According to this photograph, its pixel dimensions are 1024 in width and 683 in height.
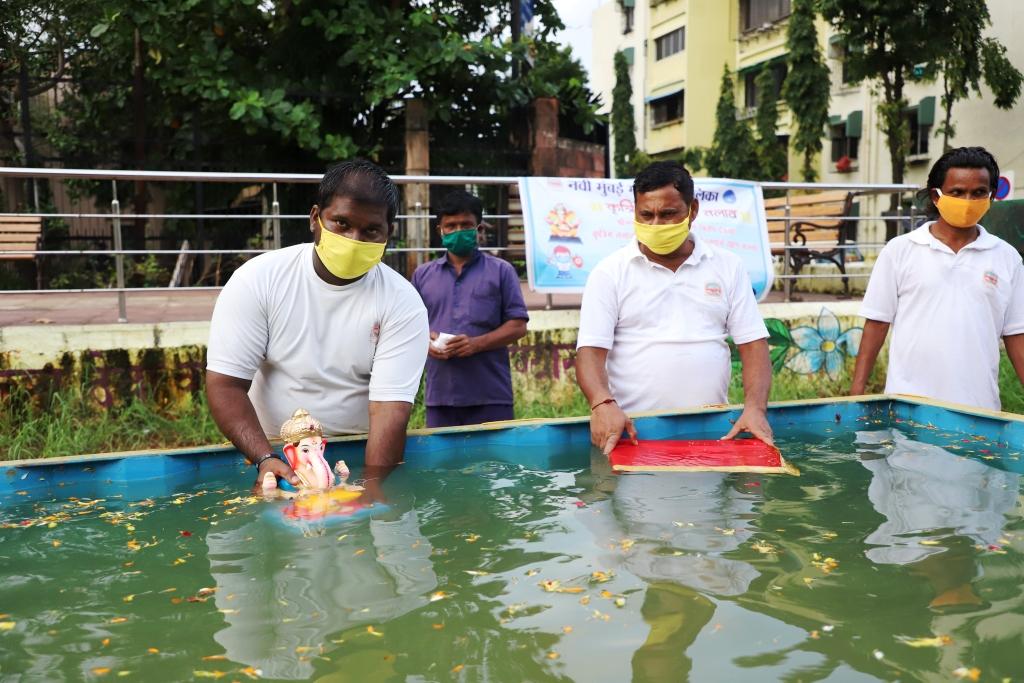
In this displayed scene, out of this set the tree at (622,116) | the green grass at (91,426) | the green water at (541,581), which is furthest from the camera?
the tree at (622,116)

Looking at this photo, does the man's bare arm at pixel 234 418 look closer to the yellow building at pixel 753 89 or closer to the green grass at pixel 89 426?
the green grass at pixel 89 426

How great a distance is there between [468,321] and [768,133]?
83.9 feet

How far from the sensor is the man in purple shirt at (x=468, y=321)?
4543 millimetres

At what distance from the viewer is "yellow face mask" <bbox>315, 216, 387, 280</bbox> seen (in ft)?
9.91

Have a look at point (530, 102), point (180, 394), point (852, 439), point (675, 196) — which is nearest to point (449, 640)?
point (675, 196)

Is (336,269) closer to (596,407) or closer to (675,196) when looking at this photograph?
(596,407)

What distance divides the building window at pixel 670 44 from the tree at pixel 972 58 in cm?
1753

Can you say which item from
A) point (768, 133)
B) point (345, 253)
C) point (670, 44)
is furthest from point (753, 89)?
point (345, 253)

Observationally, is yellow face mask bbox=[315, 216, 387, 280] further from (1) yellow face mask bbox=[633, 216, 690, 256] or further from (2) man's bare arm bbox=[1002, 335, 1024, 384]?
(2) man's bare arm bbox=[1002, 335, 1024, 384]

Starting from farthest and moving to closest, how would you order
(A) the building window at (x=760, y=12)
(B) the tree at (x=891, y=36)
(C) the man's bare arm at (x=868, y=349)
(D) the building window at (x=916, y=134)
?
(A) the building window at (x=760, y=12)
(D) the building window at (x=916, y=134)
(B) the tree at (x=891, y=36)
(C) the man's bare arm at (x=868, y=349)

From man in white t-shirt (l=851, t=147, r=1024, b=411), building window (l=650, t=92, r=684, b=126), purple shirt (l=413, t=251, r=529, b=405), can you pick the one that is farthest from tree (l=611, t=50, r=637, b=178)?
man in white t-shirt (l=851, t=147, r=1024, b=411)

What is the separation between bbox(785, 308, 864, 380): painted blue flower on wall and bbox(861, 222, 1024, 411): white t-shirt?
11.4 feet

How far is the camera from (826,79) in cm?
2253

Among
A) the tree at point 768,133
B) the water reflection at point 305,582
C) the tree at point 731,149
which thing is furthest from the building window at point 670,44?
the water reflection at point 305,582
